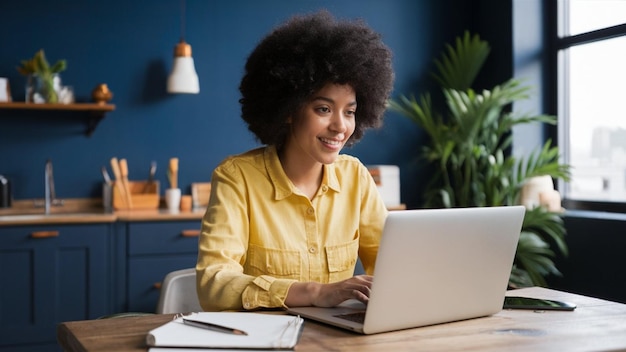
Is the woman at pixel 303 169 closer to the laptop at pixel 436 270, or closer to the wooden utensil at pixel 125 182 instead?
the laptop at pixel 436 270

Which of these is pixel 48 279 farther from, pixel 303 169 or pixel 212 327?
pixel 212 327

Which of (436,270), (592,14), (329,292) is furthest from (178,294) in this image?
(592,14)

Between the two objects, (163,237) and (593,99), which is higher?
(593,99)

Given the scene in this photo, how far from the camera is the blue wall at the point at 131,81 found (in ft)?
14.5

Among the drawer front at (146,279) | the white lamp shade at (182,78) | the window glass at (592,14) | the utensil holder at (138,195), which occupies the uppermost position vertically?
the window glass at (592,14)

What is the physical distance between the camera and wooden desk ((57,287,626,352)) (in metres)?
1.37

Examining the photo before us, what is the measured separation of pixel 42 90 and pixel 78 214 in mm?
738

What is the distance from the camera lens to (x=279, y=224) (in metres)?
2.02

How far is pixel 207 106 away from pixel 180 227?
0.95 metres

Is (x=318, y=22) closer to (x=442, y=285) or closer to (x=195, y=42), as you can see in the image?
(x=442, y=285)

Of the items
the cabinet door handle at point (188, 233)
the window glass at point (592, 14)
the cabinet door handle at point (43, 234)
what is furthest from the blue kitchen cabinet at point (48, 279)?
the window glass at point (592, 14)

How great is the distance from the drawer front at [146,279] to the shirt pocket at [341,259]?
2186 mm

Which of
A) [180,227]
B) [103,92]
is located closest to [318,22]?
[180,227]

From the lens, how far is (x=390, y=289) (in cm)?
144
